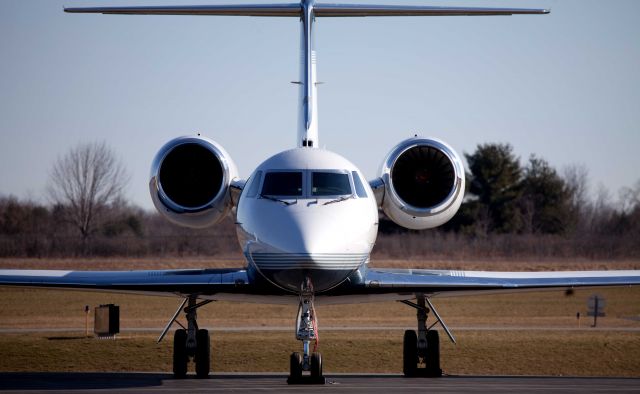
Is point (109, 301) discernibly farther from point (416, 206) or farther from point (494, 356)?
point (416, 206)

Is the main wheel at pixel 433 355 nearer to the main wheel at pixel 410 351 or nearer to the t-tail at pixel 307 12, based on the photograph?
the main wheel at pixel 410 351

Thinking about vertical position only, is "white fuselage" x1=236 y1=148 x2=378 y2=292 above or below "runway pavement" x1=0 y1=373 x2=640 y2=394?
above

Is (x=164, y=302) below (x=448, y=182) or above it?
below

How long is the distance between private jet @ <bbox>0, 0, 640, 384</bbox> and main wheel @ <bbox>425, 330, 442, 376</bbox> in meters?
0.02

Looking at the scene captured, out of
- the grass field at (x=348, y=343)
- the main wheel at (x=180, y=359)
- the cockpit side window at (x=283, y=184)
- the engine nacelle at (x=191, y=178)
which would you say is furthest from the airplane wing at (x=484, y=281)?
the grass field at (x=348, y=343)

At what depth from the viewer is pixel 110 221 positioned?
2852 inches

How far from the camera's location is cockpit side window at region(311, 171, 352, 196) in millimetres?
15594

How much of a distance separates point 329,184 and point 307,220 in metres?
1.31

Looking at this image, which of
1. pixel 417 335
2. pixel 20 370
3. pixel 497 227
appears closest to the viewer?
pixel 417 335

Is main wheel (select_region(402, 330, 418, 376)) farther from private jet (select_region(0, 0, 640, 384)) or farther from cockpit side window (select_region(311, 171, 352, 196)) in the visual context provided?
cockpit side window (select_region(311, 171, 352, 196))

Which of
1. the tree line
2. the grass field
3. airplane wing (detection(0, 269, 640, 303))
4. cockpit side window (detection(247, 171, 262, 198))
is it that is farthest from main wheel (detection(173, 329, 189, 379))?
the tree line

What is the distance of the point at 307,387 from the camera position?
1562 cm

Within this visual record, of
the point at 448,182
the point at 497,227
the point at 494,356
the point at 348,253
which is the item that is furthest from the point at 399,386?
the point at 497,227

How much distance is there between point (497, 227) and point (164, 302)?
117ft
